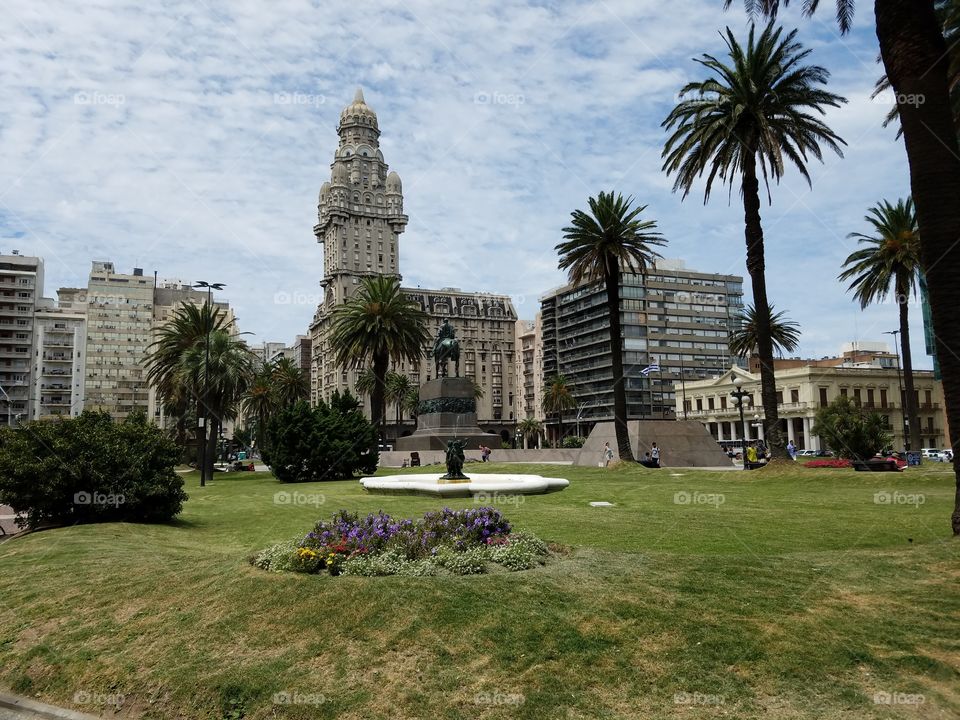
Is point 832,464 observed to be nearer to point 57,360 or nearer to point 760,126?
point 760,126

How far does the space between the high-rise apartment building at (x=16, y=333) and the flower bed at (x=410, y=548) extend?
114988 mm

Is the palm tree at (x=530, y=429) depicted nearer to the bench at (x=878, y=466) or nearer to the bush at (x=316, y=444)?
the bush at (x=316, y=444)

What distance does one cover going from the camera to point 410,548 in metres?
10.5

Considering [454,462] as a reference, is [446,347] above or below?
above

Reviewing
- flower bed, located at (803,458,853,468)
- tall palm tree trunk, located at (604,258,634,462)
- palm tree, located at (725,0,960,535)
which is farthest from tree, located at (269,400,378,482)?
palm tree, located at (725,0,960,535)

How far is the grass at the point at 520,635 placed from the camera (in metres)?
6.94

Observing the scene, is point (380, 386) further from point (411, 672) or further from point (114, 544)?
point (411, 672)

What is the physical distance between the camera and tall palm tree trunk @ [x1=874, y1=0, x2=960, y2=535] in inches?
443

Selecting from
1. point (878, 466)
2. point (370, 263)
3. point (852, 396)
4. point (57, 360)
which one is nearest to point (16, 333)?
point (57, 360)

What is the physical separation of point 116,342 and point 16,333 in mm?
35728

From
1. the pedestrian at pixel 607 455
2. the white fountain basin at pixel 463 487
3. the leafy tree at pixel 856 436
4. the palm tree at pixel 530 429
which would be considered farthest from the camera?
the palm tree at pixel 530 429

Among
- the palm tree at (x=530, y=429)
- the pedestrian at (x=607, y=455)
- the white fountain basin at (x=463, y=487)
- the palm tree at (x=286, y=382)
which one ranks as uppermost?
the palm tree at (x=286, y=382)

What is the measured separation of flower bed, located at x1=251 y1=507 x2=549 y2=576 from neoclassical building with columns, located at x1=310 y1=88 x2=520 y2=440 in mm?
131827

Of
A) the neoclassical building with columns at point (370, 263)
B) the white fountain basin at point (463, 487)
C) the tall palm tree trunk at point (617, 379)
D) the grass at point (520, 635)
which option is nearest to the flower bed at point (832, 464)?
the tall palm tree trunk at point (617, 379)
